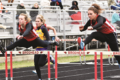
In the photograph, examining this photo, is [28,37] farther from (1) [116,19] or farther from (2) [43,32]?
(1) [116,19]

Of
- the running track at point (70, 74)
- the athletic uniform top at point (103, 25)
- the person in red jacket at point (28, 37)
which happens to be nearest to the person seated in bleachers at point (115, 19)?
the running track at point (70, 74)

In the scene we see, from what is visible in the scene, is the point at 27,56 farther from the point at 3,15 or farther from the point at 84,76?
the point at 84,76

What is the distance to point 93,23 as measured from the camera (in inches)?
279

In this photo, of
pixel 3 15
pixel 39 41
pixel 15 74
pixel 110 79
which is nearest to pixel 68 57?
pixel 3 15

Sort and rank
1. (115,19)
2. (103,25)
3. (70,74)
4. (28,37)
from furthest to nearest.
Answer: (115,19), (70,74), (28,37), (103,25)

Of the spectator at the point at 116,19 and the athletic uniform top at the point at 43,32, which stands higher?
the athletic uniform top at the point at 43,32

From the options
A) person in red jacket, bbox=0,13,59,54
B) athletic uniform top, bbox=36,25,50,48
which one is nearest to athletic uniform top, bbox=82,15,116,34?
person in red jacket, bbox=0,13,59,54

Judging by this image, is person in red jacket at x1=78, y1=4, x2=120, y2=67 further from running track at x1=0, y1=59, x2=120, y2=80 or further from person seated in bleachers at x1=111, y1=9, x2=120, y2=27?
person seated in bleachers at x1=111, y1=9, x2=120, y2=27

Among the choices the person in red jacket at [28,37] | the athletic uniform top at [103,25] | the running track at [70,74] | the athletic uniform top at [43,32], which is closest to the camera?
the athletic uniform top at [103,25]

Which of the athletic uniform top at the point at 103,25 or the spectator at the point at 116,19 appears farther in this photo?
the spectator at the point at 116,19

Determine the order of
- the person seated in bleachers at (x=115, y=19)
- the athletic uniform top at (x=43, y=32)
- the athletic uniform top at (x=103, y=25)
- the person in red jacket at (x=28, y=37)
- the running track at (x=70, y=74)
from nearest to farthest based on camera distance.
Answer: the athletic uniform top at (x=103, y=25), the person in red jacket at (x=28, y=37), the athletic uniform top at (x=43, y=32), the running track at (x=70, y=74), the person seated in bleachers at (x=115, y=19)

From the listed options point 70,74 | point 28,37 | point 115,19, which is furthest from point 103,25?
point 115,19

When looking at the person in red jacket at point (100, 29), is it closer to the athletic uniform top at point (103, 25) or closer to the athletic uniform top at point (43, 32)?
the athletic uniform top at point (103, 25)

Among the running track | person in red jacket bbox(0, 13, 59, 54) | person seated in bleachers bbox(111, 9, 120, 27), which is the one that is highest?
person in red jacket bbox(0, 13, 59, 54)
